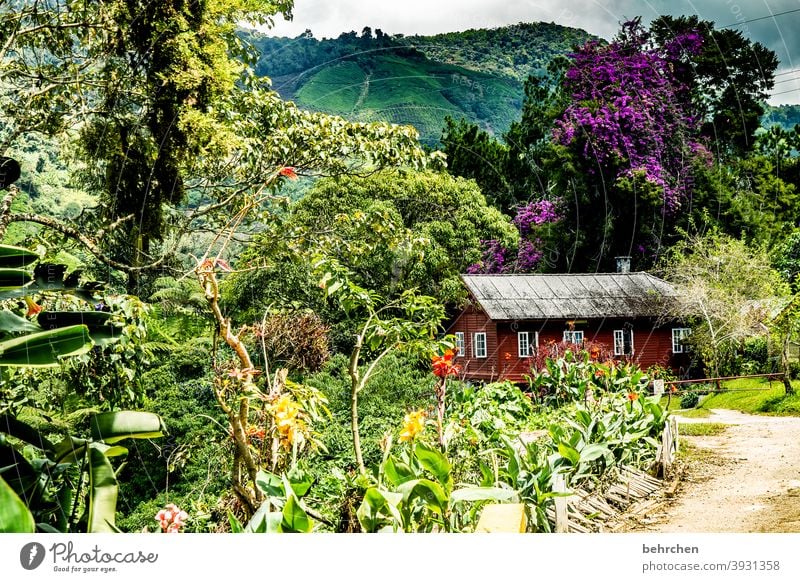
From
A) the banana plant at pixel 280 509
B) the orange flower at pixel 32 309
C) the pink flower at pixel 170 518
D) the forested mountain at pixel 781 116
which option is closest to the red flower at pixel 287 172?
the orange flower at pixel 32 309

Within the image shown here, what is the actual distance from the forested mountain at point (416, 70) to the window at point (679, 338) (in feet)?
2.58

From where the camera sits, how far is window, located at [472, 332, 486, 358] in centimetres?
219

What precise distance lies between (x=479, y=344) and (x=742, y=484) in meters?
0.80

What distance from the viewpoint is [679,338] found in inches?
80.0

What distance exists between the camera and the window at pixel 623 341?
6.75ft

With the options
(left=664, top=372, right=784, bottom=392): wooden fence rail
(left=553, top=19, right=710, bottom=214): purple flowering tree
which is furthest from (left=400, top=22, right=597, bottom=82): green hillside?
(left=664, top=372, right=784, bottom=392): wooden fence rail

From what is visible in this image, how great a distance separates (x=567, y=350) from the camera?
237 centimetres

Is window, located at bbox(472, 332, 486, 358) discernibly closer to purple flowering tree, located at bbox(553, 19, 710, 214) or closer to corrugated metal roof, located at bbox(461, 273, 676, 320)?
corrugated metal roof, located at bbox(461, 273, 676, 320)

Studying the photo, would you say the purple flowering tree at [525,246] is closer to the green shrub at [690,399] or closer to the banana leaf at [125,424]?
the green shrub at [690,399]

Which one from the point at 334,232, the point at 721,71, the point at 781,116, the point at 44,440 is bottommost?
the point at 44,440

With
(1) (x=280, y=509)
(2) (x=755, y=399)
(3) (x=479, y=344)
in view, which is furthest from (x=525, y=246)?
(1) (x=280, y=509)

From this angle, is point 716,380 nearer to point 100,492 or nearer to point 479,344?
point 479,344

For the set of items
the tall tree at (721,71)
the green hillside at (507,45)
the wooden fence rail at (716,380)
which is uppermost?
the green hillside at (507,45)

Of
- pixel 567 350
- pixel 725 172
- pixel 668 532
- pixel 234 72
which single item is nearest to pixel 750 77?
pixel 725 172
